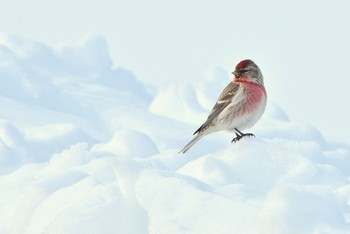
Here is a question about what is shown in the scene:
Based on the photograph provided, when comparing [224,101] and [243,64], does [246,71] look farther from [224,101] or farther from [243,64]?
[224,101]

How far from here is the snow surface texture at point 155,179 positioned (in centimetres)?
558

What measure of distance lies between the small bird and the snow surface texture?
0.33m

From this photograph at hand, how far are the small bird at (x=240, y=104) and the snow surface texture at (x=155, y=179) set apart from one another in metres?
0.33

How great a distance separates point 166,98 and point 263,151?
821 centimetres

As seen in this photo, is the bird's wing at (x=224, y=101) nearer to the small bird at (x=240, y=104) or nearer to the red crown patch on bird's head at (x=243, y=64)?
the small bird at (x=240, y=104)

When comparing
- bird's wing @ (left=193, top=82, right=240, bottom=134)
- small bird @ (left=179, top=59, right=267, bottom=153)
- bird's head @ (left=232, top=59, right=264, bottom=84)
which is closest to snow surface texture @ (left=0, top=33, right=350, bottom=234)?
small bird @ (left=179, top=59, right=267, bottom=153)

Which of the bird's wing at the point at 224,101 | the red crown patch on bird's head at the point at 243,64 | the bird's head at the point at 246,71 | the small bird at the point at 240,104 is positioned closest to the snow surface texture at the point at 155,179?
the small bird at the point at 240,104

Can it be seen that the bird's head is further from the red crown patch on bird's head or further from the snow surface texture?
the snow surface texture

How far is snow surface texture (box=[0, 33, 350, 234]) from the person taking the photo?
558cm

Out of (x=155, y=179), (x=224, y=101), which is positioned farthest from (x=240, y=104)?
(x=155, y=179)

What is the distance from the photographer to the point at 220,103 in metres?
8.28

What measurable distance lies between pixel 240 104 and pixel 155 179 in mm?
2167

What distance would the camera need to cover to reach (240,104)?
8.10 metres

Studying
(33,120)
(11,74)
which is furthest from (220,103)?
(11,74)
